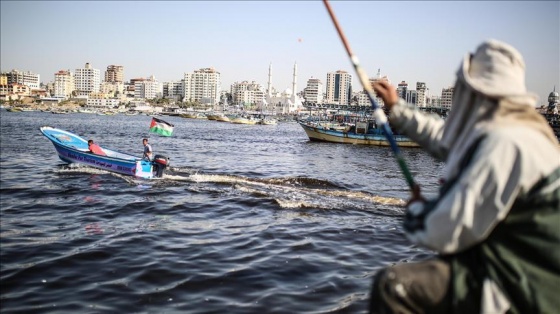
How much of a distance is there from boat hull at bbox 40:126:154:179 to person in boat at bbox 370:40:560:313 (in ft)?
61.0

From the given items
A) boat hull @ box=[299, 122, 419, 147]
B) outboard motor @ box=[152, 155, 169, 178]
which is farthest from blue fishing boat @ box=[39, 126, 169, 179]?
boat hull @ box=[299, 122, 419, 147]

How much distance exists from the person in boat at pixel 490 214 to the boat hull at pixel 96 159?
1859 cm

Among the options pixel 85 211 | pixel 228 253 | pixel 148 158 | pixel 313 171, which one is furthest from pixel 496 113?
pixel 313 171

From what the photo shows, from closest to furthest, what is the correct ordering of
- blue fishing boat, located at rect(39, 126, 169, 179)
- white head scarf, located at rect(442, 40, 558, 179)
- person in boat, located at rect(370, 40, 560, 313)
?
1. person in boat, located at rect(370, 40, 560, 313)
2. white head scarf, located at rect(442, 40, 558, 179)
3. blue fishing boat, located at rect(39, 126, 169, 179)

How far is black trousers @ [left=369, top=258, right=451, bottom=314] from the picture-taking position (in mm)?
2189

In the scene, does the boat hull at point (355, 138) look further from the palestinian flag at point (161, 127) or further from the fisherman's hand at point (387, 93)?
the fisherman's hand at point (387, 93)

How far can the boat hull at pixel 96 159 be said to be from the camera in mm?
19562

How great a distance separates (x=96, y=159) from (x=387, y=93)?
67.1 ft

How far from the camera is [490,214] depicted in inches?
77.3

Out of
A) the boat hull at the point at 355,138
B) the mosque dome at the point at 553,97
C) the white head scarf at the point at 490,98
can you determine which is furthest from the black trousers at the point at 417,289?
the mosque dome at the point at 553,97

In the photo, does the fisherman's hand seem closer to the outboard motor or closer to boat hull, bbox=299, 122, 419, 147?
the outboard motor

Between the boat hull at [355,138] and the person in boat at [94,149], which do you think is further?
the boat hull at [355,138]

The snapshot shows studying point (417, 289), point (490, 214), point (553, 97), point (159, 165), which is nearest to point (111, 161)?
point (159, 165)

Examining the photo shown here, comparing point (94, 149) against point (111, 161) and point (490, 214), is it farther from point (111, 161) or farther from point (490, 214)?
point (490, 214)
